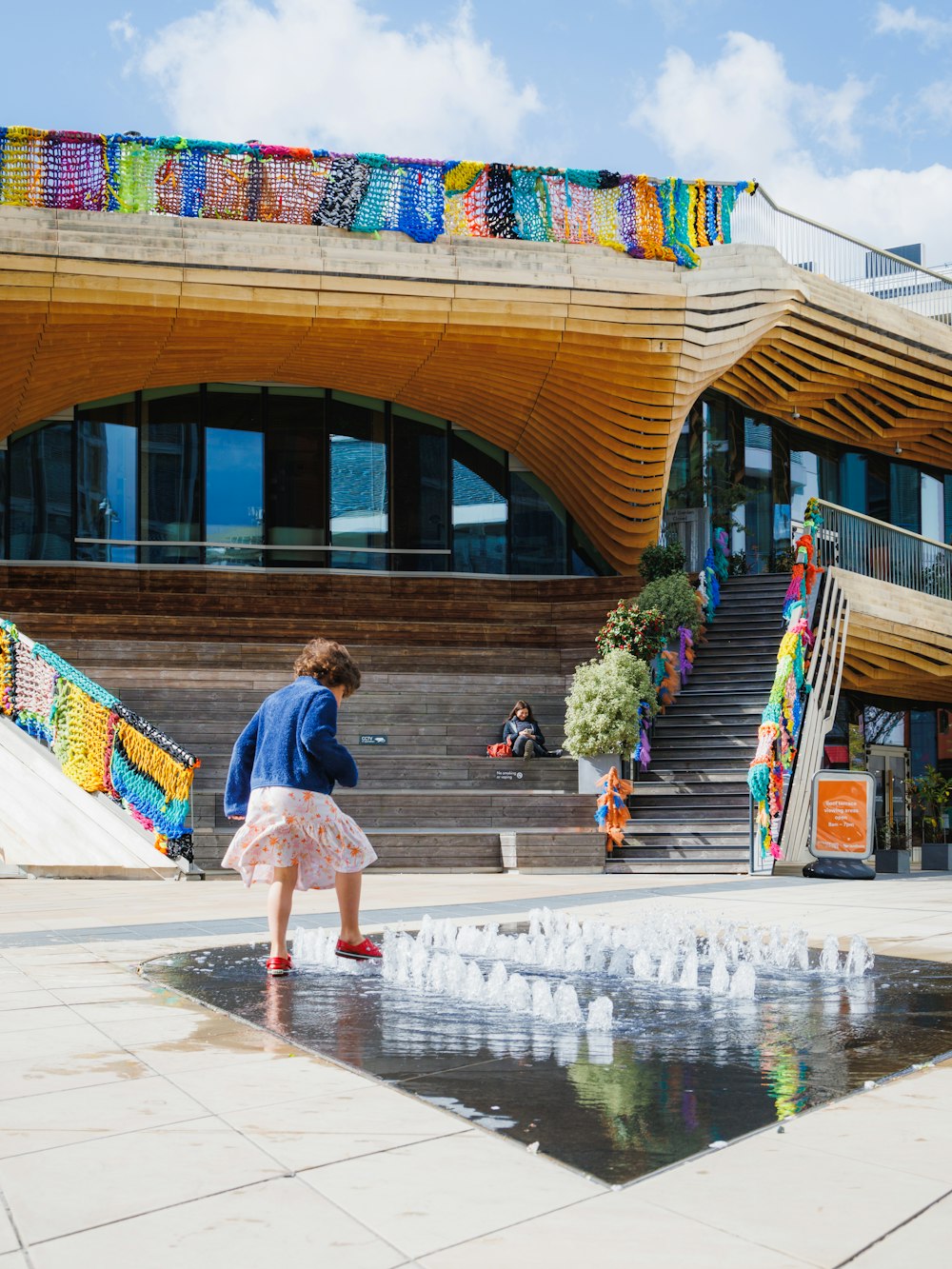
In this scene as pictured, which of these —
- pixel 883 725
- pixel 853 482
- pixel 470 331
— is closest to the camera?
pixel 470 331

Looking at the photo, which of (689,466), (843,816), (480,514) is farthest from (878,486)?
(843,816)

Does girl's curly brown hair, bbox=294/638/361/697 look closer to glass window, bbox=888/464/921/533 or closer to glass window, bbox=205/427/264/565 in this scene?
glass window, bbox=205/427/264/565

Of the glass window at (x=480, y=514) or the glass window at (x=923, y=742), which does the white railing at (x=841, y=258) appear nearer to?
the glass window at (x=480, y=514)

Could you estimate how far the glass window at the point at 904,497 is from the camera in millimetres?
29125

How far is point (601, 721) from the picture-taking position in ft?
53.3

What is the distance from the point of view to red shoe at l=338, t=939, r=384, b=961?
6299 mm

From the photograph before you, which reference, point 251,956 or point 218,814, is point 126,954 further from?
point 218,814

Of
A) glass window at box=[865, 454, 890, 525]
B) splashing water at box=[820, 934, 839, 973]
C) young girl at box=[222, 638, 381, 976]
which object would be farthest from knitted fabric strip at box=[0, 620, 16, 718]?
glass window at box=[865, 454, 890, 525]

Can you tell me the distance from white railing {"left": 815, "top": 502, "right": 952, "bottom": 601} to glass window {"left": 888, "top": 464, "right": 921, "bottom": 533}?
6.12 metres

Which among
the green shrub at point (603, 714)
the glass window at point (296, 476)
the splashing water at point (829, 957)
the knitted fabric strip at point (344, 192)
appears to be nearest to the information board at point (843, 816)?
the green shrub at point (603, 714)

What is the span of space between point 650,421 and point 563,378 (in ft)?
5.35

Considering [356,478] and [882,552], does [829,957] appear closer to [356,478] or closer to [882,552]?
[882,552]

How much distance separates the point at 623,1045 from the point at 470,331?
16955 millimetres

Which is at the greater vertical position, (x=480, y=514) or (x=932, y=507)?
(x=932, y=507)
